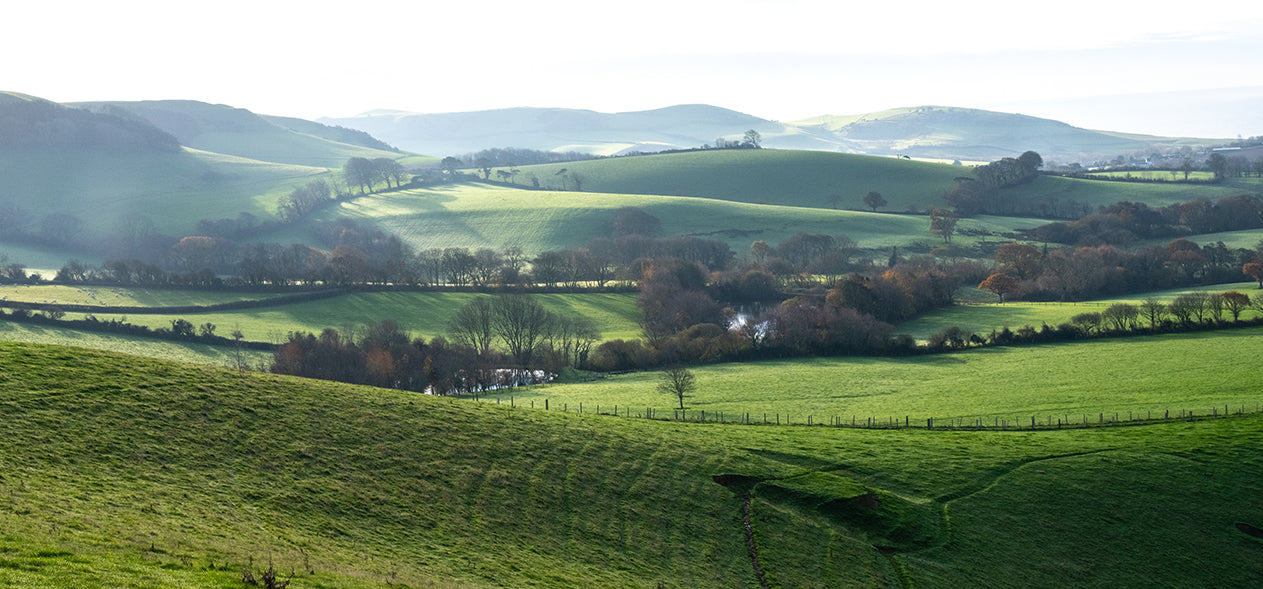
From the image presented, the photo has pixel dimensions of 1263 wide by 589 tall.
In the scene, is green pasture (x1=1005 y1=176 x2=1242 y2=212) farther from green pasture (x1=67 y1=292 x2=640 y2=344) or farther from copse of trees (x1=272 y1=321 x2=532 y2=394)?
copse of trees (x1=272 y1=321 x2=532 y2=394)

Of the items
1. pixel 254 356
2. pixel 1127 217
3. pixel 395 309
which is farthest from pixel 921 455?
pixel 1127 217

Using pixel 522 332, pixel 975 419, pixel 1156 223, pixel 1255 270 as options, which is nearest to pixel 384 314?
pixel 522 332

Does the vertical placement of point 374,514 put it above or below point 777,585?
above

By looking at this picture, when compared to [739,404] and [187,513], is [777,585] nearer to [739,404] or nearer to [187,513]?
[187,513]

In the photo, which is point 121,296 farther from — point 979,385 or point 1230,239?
point 1230,239

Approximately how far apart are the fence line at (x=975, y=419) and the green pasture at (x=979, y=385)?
355mm

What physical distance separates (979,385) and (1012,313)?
38.9m

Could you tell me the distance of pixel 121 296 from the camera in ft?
374

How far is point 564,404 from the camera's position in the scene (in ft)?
216

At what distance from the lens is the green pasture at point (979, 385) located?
201ft

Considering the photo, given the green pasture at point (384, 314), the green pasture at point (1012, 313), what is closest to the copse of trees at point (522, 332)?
the green pasture at point (384, 314)

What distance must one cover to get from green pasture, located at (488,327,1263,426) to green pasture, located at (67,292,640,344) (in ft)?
106

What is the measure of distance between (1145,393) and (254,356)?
83.3 meters

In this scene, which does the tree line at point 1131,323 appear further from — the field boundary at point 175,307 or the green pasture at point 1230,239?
the field boundary at point 175,307
